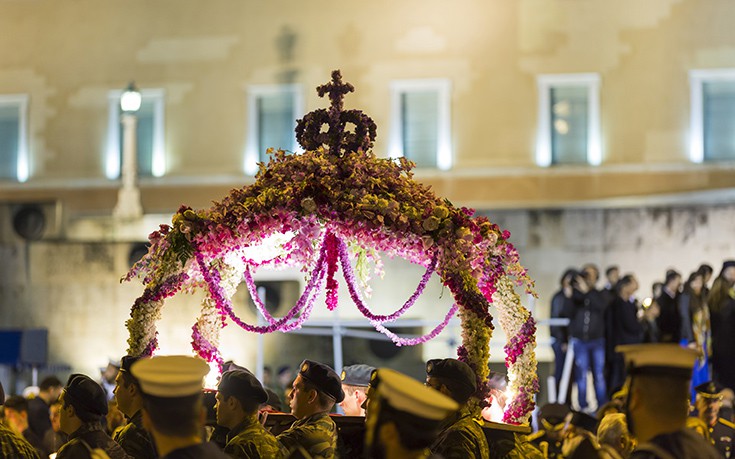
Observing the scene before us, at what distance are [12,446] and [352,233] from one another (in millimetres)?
4099

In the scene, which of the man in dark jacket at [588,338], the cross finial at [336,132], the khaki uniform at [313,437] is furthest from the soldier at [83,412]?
the man in dark jacket at [588,338]

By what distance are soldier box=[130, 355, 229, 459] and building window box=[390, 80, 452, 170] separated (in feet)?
77.3

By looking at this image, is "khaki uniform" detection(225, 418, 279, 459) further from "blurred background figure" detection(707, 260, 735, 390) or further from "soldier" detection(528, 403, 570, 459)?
"blurred background figure" detection(707, 260, 735, 390)

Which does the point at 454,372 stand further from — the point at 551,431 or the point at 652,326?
the point at 652,326

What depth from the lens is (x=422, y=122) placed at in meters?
30.0

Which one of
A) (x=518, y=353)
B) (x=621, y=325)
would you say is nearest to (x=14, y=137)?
(x=621, y=325)

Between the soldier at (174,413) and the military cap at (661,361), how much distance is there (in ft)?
6.89

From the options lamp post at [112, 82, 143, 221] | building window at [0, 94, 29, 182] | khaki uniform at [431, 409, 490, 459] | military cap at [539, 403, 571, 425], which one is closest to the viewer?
khaki uniform at [431, 409, 490, 459]

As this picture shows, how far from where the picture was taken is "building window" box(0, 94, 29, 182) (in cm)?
3186

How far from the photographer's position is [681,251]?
2716cm

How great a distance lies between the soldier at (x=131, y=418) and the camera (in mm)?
9344

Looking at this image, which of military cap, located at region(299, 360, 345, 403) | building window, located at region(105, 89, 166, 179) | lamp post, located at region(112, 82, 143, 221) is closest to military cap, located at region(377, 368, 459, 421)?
military cap, located at region(299, 360, 345, 403)

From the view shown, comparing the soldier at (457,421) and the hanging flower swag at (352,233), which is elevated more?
the hanging flower swag at (352,233)

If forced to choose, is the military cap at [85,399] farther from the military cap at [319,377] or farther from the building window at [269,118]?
the building window at [269,118]
